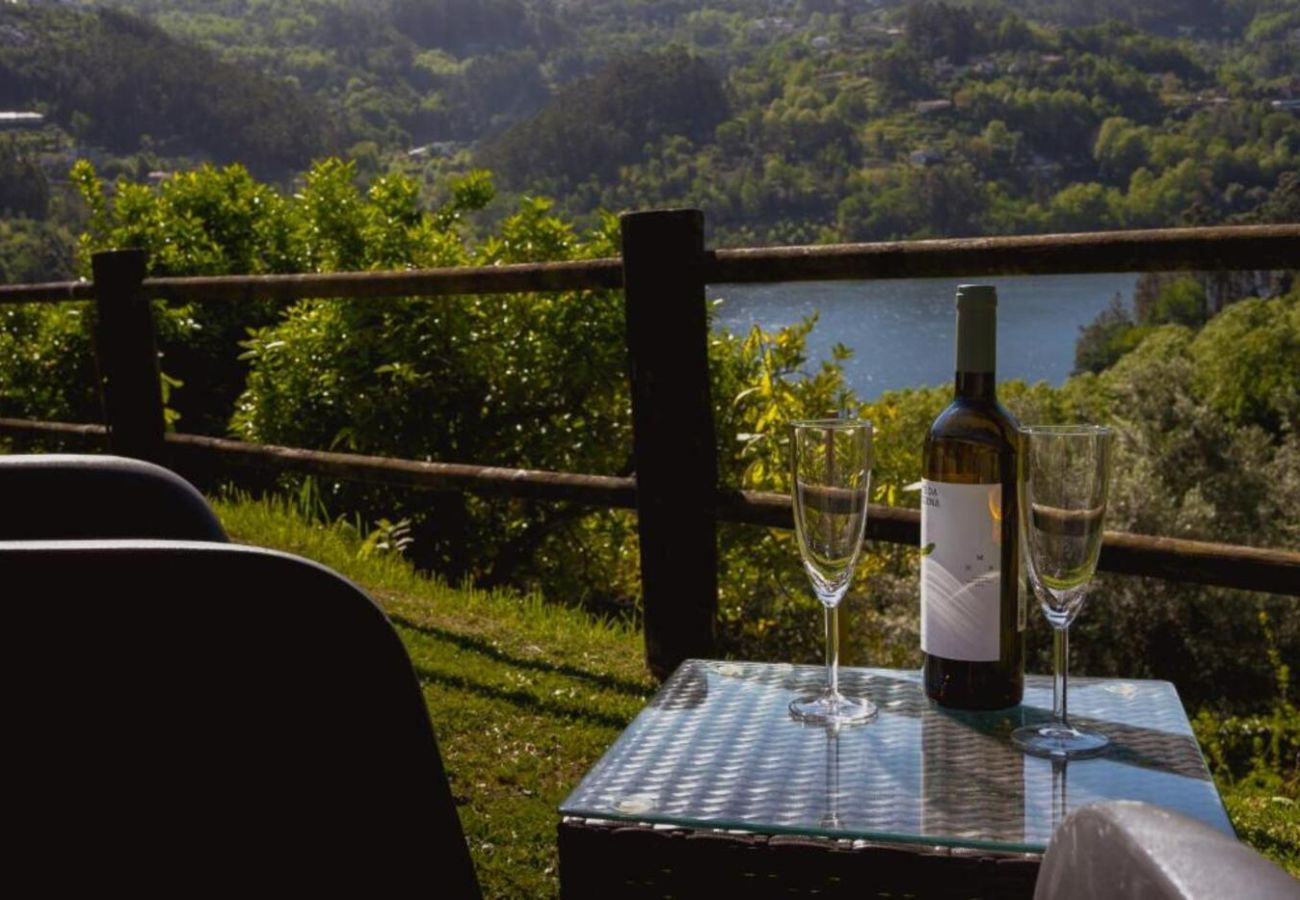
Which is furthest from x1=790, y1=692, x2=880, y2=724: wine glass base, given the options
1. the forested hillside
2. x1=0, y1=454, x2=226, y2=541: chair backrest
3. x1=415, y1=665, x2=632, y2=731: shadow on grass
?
the forested hillside

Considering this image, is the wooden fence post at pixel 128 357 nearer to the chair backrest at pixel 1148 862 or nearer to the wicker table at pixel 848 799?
the wicker table at pixel 848 799

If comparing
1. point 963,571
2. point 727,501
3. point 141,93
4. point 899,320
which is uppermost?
point 141,93

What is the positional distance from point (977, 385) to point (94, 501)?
0.84m

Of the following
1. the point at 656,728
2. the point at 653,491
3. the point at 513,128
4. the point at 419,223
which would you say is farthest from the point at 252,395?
the point at 513,128

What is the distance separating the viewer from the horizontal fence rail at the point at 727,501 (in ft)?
7.53

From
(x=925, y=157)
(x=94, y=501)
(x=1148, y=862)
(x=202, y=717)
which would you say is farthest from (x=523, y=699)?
(x=925, y=157)

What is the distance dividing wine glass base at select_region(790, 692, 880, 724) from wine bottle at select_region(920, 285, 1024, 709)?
0.23 ft

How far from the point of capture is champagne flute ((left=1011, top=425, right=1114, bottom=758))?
109cm

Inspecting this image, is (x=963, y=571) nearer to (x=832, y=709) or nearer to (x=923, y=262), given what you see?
(x=832, y=709)

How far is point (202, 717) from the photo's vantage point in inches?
31.4

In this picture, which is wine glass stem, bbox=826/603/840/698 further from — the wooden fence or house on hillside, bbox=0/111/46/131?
house on hillside, bbox=0/111/46/131

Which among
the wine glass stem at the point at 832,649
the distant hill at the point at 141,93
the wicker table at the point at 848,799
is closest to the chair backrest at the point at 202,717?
the wicker table at the point at 848,799

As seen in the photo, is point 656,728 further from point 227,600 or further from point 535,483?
point 535,483

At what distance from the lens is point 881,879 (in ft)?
3.21
